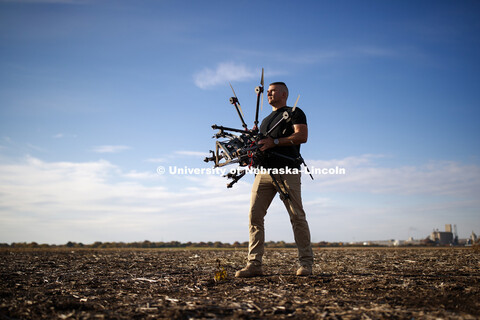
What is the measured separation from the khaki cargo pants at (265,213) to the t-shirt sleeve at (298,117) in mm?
1065

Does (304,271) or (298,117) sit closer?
(304,271)

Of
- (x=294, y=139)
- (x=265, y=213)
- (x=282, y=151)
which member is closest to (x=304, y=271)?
(x=265, y=213)

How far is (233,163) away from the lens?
747 cm

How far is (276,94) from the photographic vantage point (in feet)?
25.1

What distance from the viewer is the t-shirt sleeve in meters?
7.06

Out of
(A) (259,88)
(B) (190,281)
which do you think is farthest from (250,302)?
(A) (259,88)

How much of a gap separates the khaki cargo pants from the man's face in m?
1.61

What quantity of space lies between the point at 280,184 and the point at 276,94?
1913mm

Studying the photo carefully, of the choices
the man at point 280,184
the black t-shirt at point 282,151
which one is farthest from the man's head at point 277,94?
the black t-shirt at point 282,151

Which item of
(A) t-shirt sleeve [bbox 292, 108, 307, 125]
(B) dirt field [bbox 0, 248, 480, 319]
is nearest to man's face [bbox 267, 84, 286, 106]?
(A) t-shirt sleeve [bbox 292, 108, 307, 125]

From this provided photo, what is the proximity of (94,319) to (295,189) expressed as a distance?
4.34 metres

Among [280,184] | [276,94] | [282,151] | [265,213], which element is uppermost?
[276,94]

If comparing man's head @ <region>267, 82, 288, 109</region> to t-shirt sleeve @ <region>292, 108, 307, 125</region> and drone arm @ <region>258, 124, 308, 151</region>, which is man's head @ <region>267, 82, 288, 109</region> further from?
drone arm @ <region>258, 124, 308, 151</region>

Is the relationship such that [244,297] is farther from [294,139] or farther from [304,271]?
[294,139]
